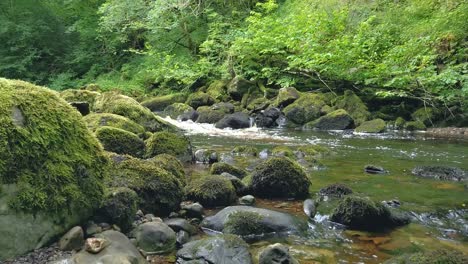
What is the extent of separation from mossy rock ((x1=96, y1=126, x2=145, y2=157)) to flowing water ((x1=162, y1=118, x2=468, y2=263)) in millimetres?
1027

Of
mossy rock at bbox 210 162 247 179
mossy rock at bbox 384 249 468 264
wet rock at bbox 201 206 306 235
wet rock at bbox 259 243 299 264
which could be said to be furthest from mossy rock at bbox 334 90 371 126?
wet rock at bbox 259 243 299 264

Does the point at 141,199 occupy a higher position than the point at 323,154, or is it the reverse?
the point at 141,199

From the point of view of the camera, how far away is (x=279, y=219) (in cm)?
512

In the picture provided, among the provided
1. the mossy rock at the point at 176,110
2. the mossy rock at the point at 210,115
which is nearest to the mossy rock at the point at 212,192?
the mossy rock at the point at 210,115

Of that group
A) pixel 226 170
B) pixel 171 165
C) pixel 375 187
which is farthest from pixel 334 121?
pixel 171 165

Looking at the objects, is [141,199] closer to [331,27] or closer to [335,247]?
[335,247]

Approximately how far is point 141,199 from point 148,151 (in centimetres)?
316

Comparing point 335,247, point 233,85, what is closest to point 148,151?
point 335,247

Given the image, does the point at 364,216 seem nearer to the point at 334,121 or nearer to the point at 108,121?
the point at 108,121

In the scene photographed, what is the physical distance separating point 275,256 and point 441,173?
509 cm

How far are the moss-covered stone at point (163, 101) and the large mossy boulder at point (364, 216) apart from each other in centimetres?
1684

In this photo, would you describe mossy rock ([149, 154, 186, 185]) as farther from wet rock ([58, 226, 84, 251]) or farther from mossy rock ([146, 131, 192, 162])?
wet rock ([58, 226, 84, 251])

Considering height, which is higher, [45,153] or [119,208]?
[45,153]

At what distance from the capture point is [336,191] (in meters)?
6.49
